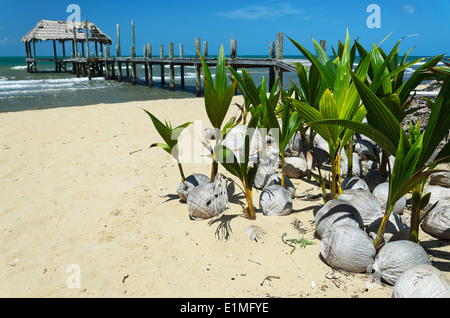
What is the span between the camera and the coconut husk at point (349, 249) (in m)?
1.60

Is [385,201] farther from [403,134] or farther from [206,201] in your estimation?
[206,201]

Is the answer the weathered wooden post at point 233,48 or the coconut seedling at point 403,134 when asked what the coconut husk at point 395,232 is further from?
the weathered wooden post at point 233,48

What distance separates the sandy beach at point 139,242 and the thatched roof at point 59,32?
74.5ft

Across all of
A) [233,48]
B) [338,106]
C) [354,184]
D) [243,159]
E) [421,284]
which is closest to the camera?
[421,284]

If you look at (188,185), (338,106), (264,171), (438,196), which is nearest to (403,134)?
(338,106)

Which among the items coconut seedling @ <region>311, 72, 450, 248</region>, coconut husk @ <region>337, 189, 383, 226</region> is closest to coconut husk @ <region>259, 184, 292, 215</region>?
→ coconut husk @ <region>337, 189, 383, 226</region>

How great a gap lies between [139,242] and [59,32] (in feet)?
84.8

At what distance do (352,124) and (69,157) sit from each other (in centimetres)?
338

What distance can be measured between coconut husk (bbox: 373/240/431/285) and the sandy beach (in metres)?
0.06

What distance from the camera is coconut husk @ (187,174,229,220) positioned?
2209 mm

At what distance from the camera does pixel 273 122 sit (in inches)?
79.3

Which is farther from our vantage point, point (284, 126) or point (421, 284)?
point (284, 126)

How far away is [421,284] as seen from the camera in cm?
132
